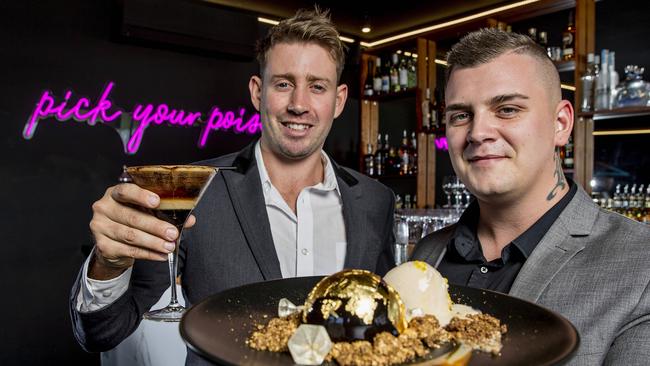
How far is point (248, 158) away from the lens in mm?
2199

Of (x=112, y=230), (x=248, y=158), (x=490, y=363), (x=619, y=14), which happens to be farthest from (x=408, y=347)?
(x=619, y=14)

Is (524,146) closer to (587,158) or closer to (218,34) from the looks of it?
(587,158)

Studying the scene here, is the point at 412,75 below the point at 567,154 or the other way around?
the other way around

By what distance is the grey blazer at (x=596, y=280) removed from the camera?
1234 millimetres

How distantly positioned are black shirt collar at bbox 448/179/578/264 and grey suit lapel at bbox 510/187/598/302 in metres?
0.09

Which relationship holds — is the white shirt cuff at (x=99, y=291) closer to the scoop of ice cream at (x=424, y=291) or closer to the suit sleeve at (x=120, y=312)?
the suit sleeve at (x=120, y=312)

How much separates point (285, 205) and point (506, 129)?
37.5 inches

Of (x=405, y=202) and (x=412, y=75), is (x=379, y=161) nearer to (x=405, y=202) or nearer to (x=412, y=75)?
(x=405, y=202)

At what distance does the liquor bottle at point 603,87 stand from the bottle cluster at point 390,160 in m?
2.05

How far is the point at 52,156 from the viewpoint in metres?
4.86

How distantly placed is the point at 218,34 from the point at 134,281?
14.1ft

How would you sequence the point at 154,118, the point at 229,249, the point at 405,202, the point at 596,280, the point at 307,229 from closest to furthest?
the point at 596,280 < the point at 229,249 < the point at 307,229 < the point at 154,118 < the point at 405,202

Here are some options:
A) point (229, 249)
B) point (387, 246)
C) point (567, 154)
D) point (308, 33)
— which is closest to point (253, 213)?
point (229, 249)

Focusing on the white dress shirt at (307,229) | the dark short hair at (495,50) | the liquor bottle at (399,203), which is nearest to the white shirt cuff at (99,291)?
the white dress shirt at (307,229)
